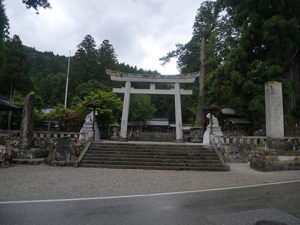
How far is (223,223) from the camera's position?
8.49ft

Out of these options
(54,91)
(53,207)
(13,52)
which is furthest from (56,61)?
(53,207)

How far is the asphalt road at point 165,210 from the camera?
104 inches

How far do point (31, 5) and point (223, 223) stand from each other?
1040 centimetres

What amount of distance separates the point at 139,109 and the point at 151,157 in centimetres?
2399

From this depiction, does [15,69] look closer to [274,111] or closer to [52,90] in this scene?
[52,90]

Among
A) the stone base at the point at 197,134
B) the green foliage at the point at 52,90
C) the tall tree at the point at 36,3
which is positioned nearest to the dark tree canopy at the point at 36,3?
the tall tree at the point at 36,3

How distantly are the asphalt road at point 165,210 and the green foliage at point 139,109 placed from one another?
2755 centimetres

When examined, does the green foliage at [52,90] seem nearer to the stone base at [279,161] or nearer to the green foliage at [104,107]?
the green foliage at [104,107]

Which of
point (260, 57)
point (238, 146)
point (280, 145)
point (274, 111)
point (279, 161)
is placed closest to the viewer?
point (279, 161)

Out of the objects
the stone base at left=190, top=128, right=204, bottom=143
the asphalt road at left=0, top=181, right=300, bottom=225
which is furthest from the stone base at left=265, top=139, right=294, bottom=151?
the stone base at left=190, top=128, right=204, bottom=143

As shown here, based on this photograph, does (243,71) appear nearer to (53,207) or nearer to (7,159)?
(53,207)

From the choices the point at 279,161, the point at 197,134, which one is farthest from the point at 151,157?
the point at 197,134

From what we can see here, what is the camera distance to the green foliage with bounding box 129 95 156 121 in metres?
31.5

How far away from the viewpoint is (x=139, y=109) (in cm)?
3241
